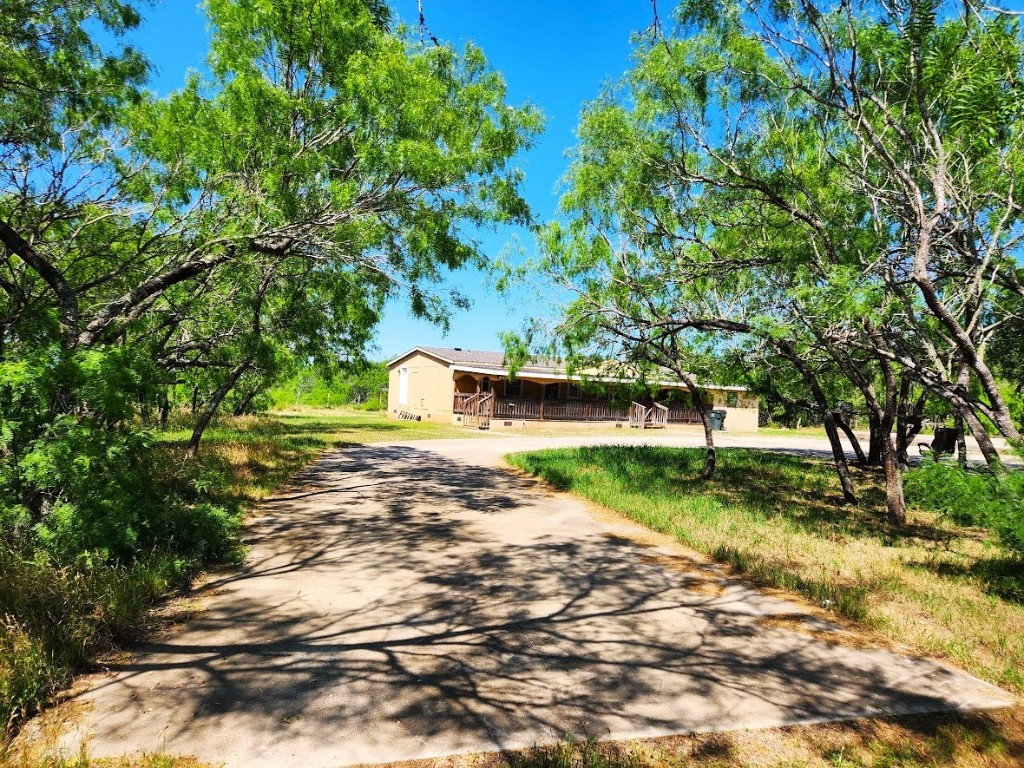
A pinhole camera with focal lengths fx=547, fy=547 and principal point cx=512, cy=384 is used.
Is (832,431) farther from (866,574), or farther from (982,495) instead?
(982,495)

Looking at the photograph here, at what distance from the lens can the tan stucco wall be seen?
30548mm

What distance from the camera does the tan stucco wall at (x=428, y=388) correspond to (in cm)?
3055

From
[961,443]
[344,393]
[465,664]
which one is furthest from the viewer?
[344,393]

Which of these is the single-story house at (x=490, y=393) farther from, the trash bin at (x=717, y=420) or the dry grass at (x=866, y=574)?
the dry grass at (x=866, y=574)

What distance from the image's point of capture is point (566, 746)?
289cm

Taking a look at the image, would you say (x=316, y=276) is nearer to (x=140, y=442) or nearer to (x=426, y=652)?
(x=140, y=442)

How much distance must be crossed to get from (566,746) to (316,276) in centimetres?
915

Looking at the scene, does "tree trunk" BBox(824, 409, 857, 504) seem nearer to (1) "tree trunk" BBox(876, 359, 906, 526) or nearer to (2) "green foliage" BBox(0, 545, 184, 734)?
(1) "tree trunk" BBox(876, 359, 906, 526)

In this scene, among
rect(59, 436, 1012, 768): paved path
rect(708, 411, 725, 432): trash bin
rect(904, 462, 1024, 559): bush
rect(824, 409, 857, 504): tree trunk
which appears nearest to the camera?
rect(59, 436, 1012, 768): paved path

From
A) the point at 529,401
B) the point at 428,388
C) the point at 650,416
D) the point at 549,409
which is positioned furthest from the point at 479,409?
the point at 650,416

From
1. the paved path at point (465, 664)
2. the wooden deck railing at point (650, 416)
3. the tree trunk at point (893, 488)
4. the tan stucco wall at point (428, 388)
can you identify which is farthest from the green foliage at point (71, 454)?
the wooden deck railing at point (650, 416)

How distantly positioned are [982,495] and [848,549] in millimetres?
2013

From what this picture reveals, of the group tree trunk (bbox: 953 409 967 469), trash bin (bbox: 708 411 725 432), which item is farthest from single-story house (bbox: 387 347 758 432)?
tree trunk (bbox: 953 409 967 469)

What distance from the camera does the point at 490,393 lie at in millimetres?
29016
